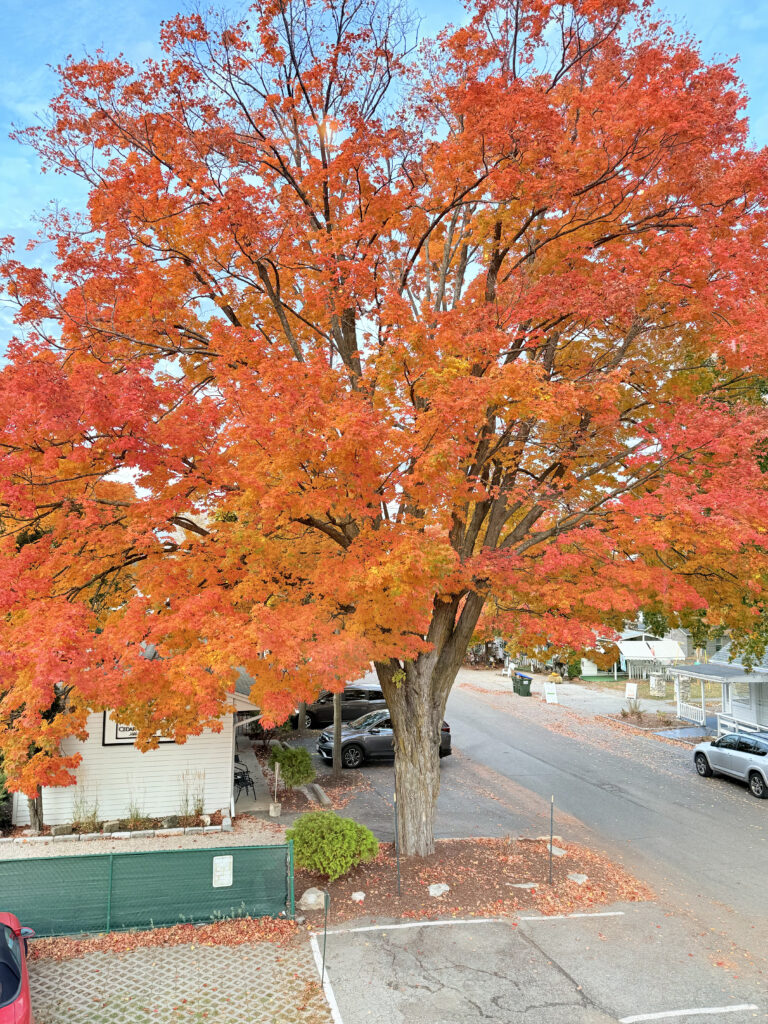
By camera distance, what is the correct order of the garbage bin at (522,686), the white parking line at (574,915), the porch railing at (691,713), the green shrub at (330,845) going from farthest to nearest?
1. the garbage bin at (522,686)
2. the porch railing at (691,713)
3. the green shrub at (330,845)
4. the white parking line at (574,915)

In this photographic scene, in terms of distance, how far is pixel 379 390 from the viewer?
35.4 feet

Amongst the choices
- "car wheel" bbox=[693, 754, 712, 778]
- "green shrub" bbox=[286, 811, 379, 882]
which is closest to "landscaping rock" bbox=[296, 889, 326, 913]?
"green shrub" bbox=[286, 811, 379, 882]

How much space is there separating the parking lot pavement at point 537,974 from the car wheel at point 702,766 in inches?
406

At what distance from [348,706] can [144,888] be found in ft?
53.0

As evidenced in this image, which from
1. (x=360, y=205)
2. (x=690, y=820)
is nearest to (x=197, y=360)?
(x=360, y=205)

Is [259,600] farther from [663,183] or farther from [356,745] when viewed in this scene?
[356,745]

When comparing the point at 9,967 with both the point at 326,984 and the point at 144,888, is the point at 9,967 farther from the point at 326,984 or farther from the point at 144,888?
the point at 326,984

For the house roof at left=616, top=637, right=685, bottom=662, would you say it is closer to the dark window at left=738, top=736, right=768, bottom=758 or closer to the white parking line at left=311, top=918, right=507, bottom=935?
the dark window at left=738, top=736, right=768, bottom=758

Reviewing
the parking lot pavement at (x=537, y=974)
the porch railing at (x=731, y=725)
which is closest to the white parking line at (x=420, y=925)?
the parking lot pavement at (x=537, y=974)

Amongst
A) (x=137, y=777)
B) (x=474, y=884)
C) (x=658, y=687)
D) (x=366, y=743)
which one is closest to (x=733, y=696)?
(x=658, y=687)

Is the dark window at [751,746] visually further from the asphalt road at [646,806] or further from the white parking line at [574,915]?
the white parking line at [574,915]

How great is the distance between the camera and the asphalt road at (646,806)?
9.87 m

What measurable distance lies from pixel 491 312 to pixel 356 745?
1384 cm

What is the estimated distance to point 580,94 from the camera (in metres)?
9.78
